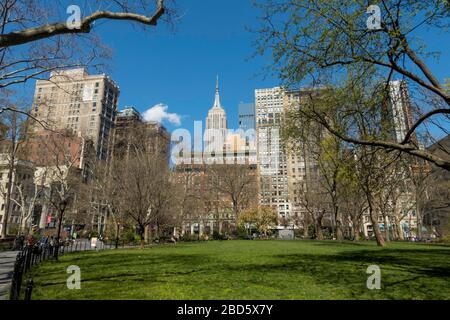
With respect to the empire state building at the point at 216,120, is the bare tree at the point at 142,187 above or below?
below

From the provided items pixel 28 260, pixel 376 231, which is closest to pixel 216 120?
pixel 376 231

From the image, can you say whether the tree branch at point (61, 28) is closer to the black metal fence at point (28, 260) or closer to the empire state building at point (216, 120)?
the black metal fence at point (28, 260)

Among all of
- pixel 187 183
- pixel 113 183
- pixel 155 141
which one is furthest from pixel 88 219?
pixel 155 141

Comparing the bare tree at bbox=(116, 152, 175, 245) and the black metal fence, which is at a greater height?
the bare tree at bbox=(116, 152, 175, 245)

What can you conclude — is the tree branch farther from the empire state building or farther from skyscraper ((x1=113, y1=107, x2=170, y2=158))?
the empire state building

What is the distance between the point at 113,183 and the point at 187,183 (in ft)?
55.2

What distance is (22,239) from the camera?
92.3 ft

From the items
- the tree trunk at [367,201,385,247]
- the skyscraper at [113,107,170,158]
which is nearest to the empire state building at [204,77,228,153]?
the skyscraper at [113,107,170,158]
